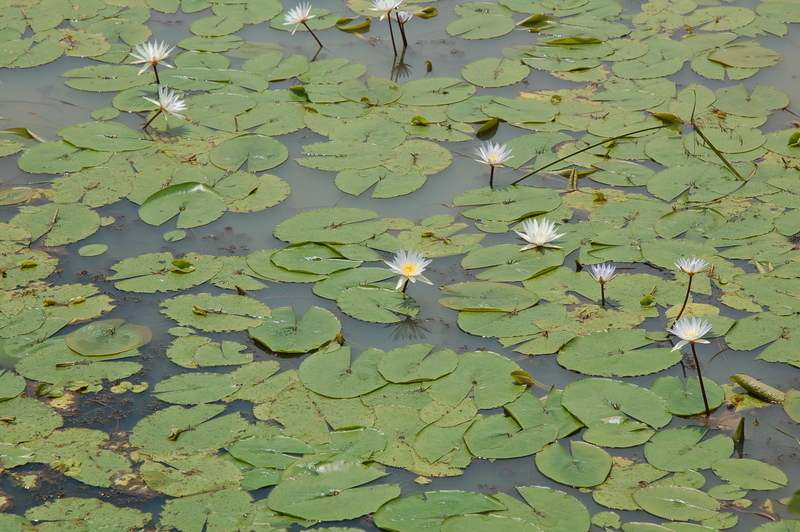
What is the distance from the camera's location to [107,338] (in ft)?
12.1

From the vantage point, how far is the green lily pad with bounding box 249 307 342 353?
3604 mm

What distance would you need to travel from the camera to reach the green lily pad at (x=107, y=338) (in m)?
3.61

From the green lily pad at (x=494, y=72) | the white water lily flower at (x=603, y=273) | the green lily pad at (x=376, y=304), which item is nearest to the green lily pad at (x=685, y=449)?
the white water lily flower at (x=603, y=273)

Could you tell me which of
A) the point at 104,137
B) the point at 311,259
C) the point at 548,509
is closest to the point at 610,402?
the point at 548,509

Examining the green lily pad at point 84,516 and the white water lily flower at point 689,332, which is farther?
the white water lily flower at point 689,332

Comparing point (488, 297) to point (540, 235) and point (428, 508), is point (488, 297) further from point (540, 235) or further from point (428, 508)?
point (428, 508)

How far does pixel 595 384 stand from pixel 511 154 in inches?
78.0

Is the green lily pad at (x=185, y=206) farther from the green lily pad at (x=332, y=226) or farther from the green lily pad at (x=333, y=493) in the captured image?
the green lily pad at (x=333, y=493)

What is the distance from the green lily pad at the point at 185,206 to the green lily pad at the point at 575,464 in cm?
247

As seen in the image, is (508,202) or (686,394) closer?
(686,394)

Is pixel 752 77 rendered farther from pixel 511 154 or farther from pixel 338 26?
pixel 338 26

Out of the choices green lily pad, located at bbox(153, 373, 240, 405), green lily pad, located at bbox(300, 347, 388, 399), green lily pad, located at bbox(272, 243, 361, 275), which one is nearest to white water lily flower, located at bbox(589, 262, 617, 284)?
green lily pad, located at bbox(300, 347, 388, 399)

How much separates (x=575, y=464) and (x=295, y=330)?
1.51 meters

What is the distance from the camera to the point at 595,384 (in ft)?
11.0
